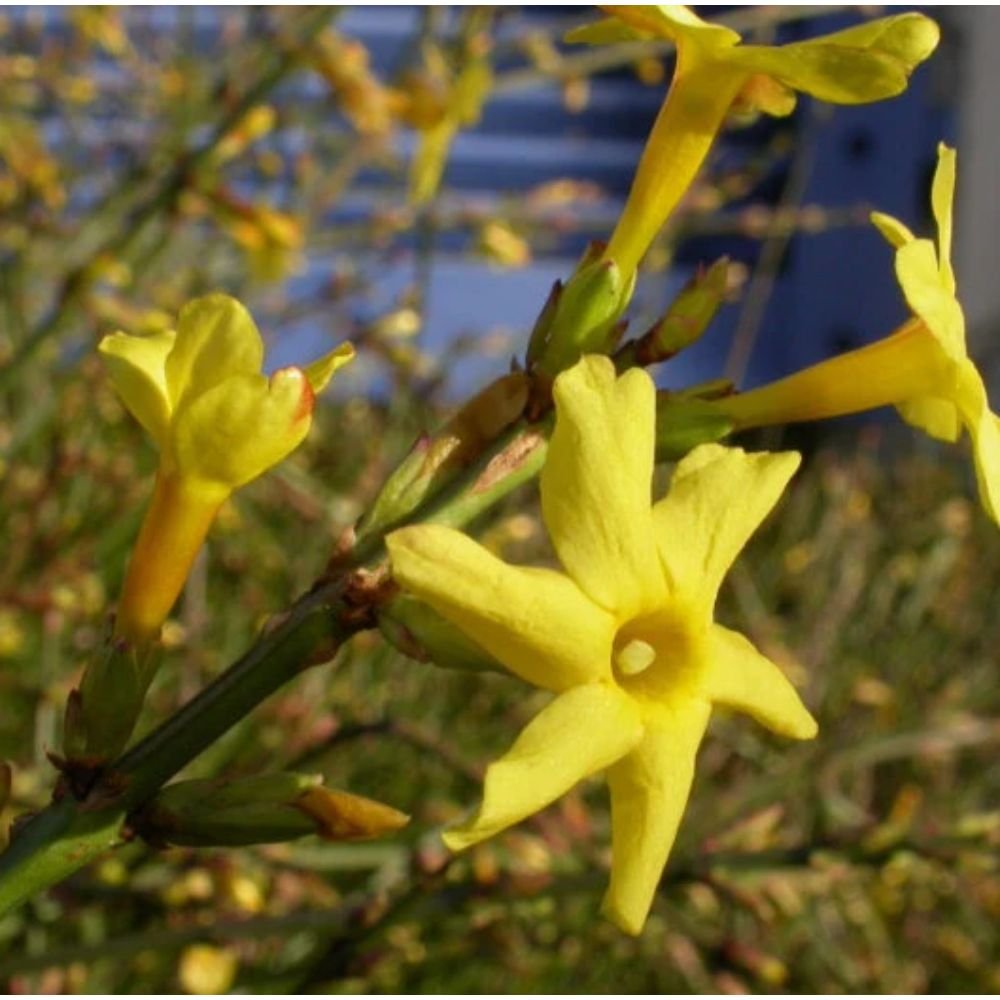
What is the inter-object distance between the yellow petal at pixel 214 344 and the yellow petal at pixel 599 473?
146 mm

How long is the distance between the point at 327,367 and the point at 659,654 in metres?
0.22

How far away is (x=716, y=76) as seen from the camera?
88 cm

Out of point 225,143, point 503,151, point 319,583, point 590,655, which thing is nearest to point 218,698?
point 319,583

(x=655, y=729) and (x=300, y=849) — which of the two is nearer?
(x=655, y=729)

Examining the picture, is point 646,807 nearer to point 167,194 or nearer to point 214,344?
point 214,344

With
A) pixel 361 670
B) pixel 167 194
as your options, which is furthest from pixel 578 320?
pixel 361 670

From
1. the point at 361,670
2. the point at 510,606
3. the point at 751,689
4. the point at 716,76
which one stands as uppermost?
the point at 716,76

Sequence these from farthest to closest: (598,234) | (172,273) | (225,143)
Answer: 1. (598,234)
2. (172,273)
3. (225,143)

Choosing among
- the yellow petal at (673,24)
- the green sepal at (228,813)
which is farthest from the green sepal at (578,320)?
the green sepal at (228,813)

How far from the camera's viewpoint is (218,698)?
0.73 m

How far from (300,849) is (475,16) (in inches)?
60.9

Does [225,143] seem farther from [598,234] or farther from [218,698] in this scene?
[598,234]

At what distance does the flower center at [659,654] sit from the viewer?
31.0 inches

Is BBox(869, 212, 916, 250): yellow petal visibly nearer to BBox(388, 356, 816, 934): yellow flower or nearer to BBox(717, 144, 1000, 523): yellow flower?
BBox(717, 144, 1000, 523): yellow flower
